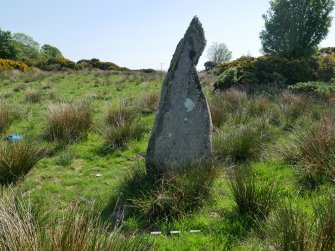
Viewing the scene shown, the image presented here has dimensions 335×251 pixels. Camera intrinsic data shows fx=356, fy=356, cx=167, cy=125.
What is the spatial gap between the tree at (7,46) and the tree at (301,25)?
25.1 metres

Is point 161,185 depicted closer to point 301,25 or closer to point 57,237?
point 57,237

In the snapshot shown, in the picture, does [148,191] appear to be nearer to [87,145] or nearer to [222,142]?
[222,142]

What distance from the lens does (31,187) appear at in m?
4.97

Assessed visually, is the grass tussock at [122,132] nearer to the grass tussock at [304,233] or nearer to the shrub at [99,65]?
the grass tussock at [304,233]

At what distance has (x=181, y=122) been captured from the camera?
16.4ft

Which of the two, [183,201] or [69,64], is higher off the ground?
[69,64]

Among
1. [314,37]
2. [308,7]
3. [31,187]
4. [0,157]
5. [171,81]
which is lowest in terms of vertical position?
[31,187]

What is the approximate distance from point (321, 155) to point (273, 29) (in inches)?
1056

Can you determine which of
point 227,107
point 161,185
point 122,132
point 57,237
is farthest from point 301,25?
point 57,237

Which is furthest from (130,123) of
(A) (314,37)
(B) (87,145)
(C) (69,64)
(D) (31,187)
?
(C) (69,64)

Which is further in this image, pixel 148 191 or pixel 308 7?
pixel 308 7

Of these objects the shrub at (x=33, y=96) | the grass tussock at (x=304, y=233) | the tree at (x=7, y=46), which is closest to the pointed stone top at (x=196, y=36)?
the grass tussock at (x=304, y=233)

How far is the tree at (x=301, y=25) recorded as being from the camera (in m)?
26.5

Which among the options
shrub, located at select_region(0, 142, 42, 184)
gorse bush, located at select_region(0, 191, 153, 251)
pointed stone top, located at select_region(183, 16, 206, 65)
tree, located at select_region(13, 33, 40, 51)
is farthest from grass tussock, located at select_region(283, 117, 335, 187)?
tree, located at select_region(13, 33, 40, 51)
